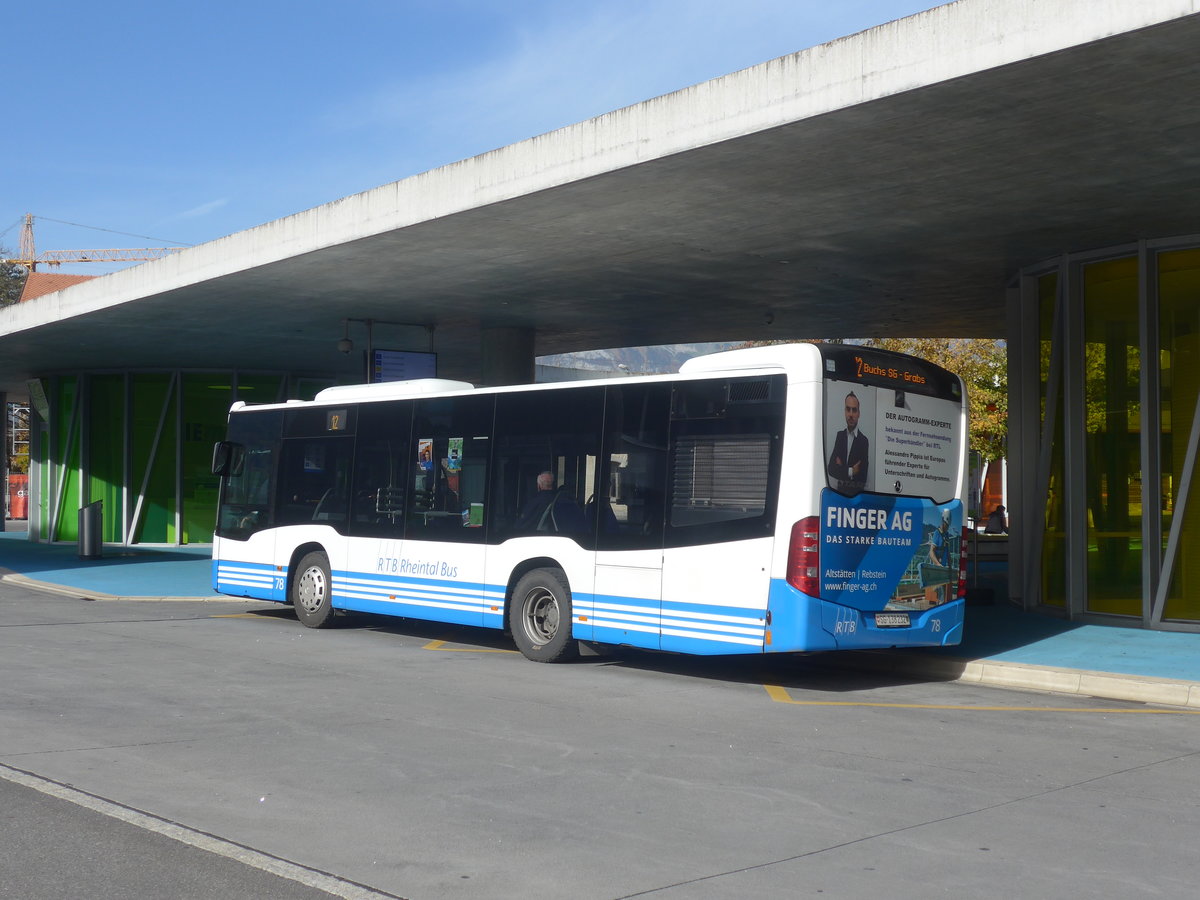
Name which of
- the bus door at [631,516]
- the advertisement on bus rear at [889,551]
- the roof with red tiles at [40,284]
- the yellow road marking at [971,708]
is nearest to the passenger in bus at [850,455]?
the advertisement on bus rear at [889,551]

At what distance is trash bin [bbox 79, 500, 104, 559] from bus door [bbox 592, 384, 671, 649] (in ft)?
62.4

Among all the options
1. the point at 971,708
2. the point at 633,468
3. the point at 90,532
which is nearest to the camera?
the point at 971,708

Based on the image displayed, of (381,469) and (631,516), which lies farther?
(381,469)

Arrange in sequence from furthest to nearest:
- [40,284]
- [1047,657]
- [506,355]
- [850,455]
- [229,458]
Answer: [40,284]
[506,355]
[229,458]
[1047,657]
[850,455]

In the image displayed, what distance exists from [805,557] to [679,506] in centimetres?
146

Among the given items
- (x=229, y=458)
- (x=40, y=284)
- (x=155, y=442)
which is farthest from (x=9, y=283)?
(x=229, y=458)

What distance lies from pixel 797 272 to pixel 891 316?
546 cm

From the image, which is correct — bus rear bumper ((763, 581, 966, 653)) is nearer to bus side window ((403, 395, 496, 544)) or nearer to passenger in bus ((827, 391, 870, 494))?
passenger in bus ((827, 391, 870, 494))

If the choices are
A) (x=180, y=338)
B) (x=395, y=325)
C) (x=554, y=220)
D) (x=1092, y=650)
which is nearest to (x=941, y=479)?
(x=1092, y=650)

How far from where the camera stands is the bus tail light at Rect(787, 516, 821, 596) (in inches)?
424

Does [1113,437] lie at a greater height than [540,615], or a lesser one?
greater

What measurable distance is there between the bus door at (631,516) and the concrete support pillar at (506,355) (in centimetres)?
1226

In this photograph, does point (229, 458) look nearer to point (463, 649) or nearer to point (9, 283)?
point (463, 649)

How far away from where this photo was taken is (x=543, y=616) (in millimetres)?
13172
